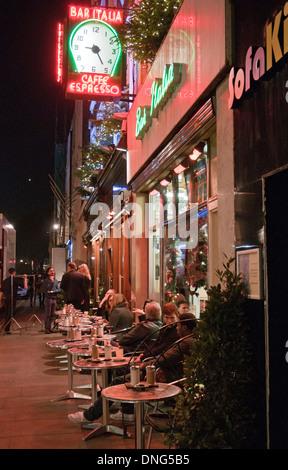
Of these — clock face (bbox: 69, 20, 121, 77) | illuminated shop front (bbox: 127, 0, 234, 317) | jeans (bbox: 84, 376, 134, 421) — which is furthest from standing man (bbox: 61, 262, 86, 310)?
jeans (bbox: 84, 376, 134, 421)

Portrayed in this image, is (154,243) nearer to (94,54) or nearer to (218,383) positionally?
(94,54)

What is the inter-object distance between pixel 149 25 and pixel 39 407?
7270 mm

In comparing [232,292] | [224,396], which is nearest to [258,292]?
[232,292]

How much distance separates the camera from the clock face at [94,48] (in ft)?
41.9

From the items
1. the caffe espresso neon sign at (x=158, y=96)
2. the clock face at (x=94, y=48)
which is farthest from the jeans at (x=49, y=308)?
the clock face at (x=94, y=48)

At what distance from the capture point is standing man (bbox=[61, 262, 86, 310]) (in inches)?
584

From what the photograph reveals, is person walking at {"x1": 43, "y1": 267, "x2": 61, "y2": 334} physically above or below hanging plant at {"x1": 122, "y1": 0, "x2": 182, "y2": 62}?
below

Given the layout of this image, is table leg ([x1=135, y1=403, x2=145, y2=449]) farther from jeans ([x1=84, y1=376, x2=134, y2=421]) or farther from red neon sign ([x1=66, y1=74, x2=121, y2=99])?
red neon sign ([x1=66, y1=74, x2=121, y2=99])

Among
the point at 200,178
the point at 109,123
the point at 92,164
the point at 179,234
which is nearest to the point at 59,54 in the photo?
the point at 109,123

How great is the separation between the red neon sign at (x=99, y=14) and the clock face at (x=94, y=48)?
17cm

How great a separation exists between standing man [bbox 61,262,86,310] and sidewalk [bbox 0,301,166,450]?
81.2 inches

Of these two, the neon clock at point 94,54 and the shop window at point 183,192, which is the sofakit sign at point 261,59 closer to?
the shop window at point 183,192

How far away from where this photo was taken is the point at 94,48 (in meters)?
12.8
